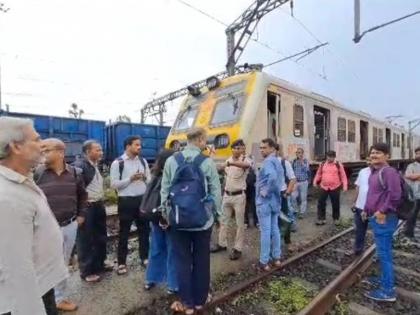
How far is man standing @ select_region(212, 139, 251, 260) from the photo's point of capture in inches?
231

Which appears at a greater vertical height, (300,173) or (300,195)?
(300,173)

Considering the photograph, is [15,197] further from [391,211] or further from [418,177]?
[418,177]

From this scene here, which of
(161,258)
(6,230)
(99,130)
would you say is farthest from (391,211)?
(99,130)

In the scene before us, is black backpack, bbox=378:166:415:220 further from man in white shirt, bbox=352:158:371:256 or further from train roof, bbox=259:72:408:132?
train roof, bbox=259:72:408:132

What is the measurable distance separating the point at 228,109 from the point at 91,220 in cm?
480

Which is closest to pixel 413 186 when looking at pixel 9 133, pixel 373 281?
pixel 373 281

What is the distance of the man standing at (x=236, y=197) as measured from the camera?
5855 millimetres

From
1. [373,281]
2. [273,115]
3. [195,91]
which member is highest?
[195,91]

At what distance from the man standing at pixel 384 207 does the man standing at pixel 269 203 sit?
4.07ft

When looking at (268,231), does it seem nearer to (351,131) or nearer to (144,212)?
(144,212)

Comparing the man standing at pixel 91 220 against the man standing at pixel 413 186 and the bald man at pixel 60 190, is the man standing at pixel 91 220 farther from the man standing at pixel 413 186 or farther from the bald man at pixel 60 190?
the man standing at pixel 413 186

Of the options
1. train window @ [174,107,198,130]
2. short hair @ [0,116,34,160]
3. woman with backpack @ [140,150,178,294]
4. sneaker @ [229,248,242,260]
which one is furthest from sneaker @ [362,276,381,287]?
train window @ [174,107,198,130]

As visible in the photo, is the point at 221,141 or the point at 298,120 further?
the point at 298,120

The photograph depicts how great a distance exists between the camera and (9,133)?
1.97 m
